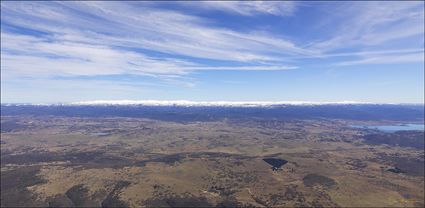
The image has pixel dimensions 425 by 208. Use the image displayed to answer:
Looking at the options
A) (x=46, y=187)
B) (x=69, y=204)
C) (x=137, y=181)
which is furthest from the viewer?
(x=137, y=181)

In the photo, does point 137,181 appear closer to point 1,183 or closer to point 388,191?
point 1,183

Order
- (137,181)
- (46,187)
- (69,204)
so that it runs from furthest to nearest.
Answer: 1. (137,181)
2. (46,187)
3. (69,204)

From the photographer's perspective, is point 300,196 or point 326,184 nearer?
point 300,196

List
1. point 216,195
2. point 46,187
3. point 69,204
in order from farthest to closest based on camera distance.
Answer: point 46,187
point 216,195
point 69,204

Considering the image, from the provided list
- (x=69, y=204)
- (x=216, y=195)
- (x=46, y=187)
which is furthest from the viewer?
(x=46, y=187)

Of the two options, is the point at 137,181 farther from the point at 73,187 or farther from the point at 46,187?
the point at 46,187

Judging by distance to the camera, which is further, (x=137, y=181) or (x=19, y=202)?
(x=137, y=181)

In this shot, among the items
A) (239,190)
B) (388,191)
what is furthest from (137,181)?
(388,191)

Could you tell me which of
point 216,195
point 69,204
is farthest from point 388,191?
point 69,204
